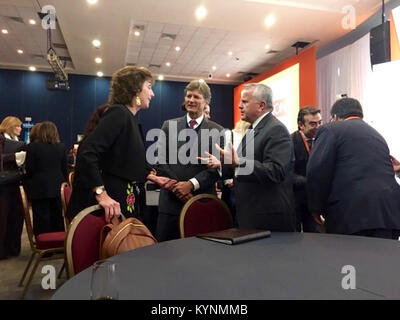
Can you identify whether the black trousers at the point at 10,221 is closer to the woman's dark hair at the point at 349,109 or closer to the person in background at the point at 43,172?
the person in background at the point at 43,172

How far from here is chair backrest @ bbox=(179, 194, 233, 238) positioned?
5.77ft

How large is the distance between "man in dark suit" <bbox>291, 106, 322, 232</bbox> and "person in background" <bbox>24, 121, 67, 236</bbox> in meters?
2.48

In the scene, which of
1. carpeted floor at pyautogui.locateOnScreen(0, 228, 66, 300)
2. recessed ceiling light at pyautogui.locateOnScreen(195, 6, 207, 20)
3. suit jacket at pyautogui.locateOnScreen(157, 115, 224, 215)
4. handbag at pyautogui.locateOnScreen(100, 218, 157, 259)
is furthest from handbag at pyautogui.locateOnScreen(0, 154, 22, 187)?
recessed ceiling light at pyautogui.locateOnScreen(195, 6, 207, 20)

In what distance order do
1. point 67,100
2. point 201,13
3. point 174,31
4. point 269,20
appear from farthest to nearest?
point 67,100
point 174,31
point 269,20
point 201,13

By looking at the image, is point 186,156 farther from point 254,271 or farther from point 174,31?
point 174,31

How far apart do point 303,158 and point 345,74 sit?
4.34m

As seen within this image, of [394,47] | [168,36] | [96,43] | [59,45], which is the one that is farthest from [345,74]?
[59,45]

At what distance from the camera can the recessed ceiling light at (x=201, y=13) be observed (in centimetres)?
520

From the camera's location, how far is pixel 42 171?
354 centimetres

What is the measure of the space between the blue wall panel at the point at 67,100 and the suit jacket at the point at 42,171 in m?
6.41

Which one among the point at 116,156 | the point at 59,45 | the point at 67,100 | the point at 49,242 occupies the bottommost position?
the point at 49,242

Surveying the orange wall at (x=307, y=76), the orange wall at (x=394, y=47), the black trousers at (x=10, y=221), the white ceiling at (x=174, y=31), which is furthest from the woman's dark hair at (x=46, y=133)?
the orange wall at (x=307, y=76)

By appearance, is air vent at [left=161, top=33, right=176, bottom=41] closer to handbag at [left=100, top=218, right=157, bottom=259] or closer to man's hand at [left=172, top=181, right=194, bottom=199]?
man's hand at [left=172, top=181, right=194, bottom=199]
